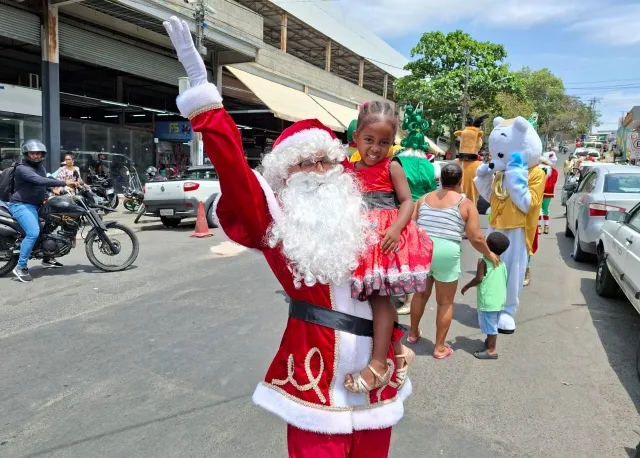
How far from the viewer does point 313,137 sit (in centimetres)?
177

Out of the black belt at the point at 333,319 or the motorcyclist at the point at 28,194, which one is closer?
the black belt at the point at 333,319

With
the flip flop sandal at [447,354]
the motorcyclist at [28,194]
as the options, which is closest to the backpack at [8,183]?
the motorcyclist at [28,194]

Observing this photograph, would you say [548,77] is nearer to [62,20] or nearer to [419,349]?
[62,20]

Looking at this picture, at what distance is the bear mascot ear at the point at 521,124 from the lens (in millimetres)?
4770

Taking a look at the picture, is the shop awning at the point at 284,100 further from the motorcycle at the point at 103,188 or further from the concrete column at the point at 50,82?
the concrete column at the point at 50,82

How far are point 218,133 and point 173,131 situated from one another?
20314mm

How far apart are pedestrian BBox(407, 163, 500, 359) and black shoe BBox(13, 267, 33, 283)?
5160 millimetres

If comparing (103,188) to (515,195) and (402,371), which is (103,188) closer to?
(515,195)

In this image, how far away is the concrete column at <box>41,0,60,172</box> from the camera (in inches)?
515

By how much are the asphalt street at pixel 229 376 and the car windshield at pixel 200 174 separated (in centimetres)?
568

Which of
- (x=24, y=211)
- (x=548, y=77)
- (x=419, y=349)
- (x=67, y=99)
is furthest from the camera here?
(x=548, y=77)

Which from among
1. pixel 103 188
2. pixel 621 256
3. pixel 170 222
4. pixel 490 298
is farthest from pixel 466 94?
pixel 490 298

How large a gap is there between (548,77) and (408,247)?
218 feet

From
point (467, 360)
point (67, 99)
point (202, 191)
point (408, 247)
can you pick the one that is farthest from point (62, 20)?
point (408, 247)
